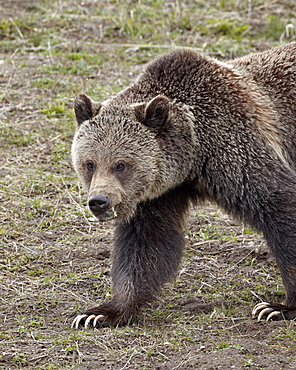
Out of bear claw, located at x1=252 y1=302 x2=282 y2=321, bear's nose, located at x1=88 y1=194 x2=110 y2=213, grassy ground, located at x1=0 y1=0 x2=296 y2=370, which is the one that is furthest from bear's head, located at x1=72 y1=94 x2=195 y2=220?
bear claw, located at x1=252 y1=302 x2=282 y2=321

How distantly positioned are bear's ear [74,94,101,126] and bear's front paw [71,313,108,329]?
68.6 inches

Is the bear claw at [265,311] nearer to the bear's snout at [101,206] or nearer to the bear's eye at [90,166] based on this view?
the bear's snout at [101,206]

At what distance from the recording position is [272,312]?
20.1ft

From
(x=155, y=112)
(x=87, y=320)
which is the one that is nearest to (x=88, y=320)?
(x=87, y=320)

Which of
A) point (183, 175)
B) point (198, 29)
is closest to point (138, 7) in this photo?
point (198, 29)

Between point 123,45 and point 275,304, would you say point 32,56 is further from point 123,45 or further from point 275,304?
point 275,304

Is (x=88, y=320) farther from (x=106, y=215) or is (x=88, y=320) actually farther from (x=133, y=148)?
(x=133, y=148)

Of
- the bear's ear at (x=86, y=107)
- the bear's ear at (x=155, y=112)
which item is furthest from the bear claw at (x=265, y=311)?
the bear's ear at (x=86, y=107)

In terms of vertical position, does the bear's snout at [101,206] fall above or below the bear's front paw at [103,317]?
above

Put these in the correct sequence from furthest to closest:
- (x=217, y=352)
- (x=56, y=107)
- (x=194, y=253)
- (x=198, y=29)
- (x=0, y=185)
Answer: (x=198, y=29), (x=56, y=107), (x=0, y=185), (x=194, y=253), (x=217, y=352)

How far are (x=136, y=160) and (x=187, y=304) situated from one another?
1.43m

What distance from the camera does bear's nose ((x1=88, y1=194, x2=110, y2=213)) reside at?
5.79m

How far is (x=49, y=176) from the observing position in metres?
8.76

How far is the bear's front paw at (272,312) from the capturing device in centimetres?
610
